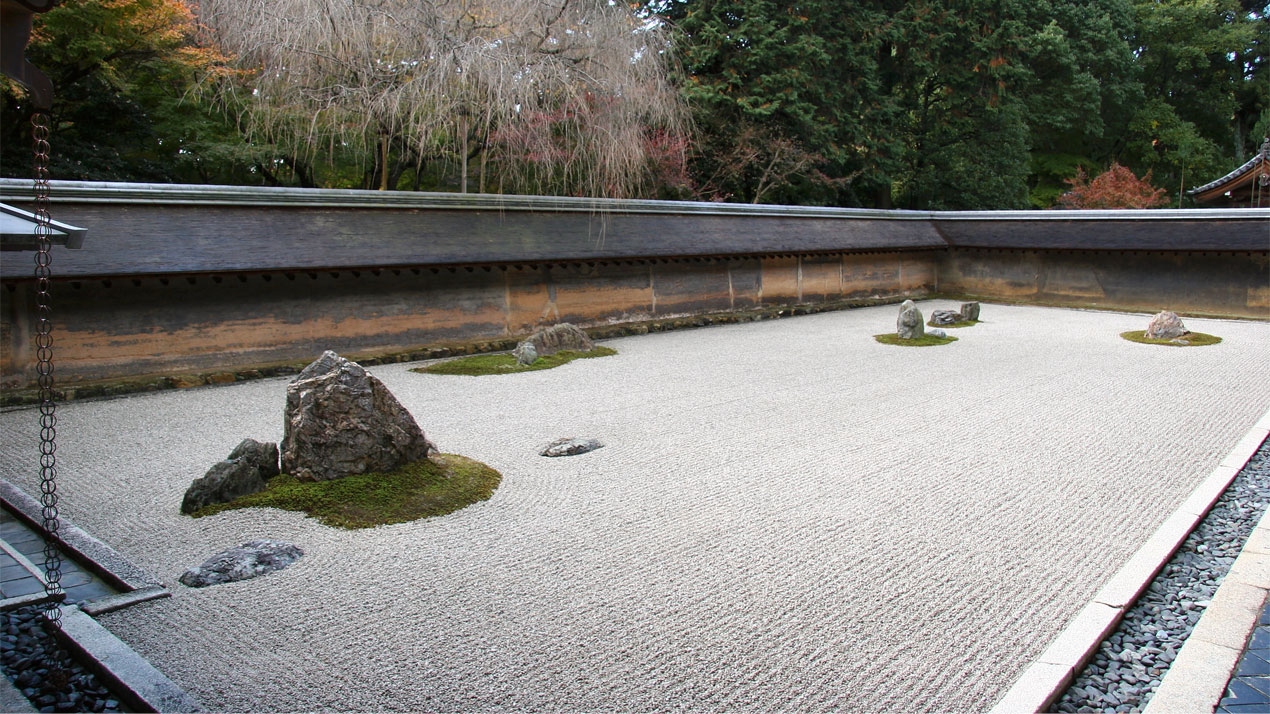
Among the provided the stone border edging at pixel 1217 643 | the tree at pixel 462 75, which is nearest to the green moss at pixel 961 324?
the tree at pixel 462 75

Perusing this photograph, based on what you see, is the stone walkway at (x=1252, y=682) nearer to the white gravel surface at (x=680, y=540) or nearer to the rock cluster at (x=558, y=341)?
the white gravel surface at (x=680, y=540)

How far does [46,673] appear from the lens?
116 inches

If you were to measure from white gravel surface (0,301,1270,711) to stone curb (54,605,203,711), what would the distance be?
0.08m

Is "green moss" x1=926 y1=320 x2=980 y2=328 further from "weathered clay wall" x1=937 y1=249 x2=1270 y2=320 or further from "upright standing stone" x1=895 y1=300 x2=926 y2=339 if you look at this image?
"weathered clay wall" x1=937 y1=249 x2=1270 y2=320

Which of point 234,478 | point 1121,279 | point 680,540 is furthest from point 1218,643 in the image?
point 1121,279

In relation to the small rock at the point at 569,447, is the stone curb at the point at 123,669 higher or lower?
lower

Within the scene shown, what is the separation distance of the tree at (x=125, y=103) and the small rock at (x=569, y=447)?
8.97m

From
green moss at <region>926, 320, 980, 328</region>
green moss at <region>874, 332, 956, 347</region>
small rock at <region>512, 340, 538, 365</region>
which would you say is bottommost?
small rock at <region>512, 340, 538, 365</region>

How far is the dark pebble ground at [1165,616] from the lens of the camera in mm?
2955

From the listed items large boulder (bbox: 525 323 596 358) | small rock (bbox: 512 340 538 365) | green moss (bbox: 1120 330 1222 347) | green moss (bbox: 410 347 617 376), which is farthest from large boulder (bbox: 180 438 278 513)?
green moss (bbox: 1120 330 1222 347)

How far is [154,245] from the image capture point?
27.5 feet

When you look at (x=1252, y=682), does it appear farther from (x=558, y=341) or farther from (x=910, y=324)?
(x=910, y=324)

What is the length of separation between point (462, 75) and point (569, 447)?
6213 millimetres

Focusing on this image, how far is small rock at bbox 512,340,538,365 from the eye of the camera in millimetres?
9828
